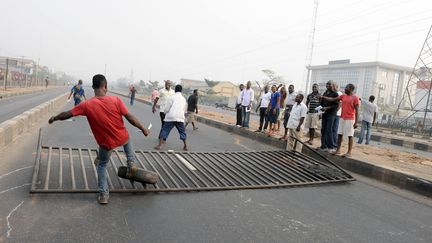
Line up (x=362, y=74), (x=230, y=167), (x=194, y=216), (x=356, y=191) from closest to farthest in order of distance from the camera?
(x=194, y=216)
(x=356, y=191)
(x=230, y=167)
(x=362, y=74)

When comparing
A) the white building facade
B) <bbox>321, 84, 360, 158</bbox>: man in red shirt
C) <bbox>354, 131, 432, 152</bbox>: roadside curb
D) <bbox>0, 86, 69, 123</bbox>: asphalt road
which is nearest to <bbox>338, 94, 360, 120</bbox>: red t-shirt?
<bbox>321, 84, 360, 158</bbox>: man in red shirt

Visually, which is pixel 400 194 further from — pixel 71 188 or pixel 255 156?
pixel 71 188

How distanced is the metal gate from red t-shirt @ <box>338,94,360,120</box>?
1.31 meters

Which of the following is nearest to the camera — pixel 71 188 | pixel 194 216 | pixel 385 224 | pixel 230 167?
pixel 194 216

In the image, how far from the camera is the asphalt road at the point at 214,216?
3.57 m

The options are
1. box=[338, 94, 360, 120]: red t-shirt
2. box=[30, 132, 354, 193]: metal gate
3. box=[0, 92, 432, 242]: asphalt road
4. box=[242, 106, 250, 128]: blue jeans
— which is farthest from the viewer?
box=[242, 106, 250, 128]: blue jeans

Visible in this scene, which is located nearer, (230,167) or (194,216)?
(194,216)

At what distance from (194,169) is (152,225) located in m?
2.81

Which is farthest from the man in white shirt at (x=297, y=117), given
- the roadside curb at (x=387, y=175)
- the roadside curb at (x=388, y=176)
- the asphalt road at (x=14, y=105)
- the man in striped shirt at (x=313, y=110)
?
the asphalt road at (x=14, y=105)

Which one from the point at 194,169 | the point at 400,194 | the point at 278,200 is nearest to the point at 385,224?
the point at 278,200

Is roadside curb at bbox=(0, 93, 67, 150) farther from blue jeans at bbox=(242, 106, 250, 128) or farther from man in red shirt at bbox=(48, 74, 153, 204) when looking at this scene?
blue jeans at bbox=(242, 106, 250, 128)

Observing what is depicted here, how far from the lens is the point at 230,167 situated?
705cm

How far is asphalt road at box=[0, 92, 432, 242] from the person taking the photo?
3.57 m

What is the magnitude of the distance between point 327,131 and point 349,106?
1.05 meters
